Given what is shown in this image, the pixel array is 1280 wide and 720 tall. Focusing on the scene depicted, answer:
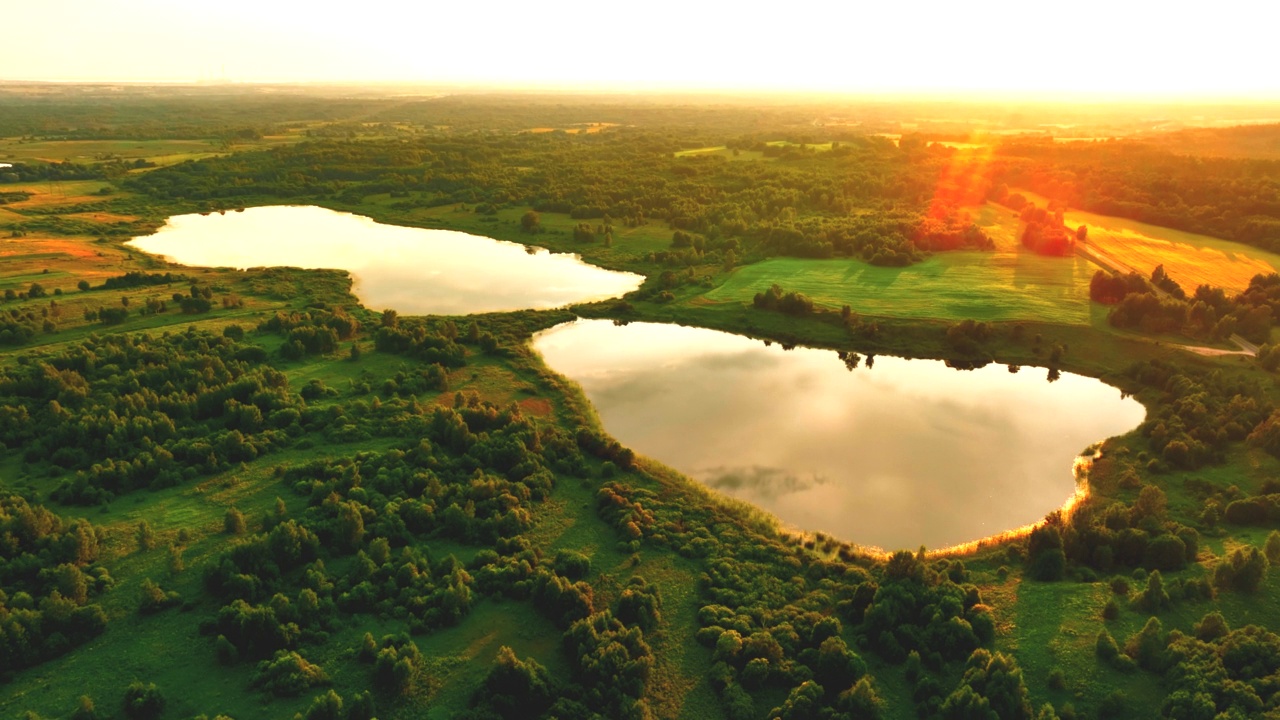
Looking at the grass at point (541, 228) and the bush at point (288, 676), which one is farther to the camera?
the grass at point (541, 228)

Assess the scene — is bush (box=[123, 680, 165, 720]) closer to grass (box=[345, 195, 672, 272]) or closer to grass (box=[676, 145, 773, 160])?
grass (box=[345, 195, 672, 272])

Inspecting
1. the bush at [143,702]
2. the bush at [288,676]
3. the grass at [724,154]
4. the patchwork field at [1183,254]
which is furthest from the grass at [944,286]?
the grass at [724,154]

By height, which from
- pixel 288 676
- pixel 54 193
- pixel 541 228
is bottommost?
pixel 288 676

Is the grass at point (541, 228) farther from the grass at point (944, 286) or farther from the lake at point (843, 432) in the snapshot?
the lake at point (843, 432)

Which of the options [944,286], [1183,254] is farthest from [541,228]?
[1183,254]

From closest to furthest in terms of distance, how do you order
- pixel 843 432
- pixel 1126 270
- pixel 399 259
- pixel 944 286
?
pixel 843 432 < pixel 944 286 < pixel 1126 270 < pixel 399 259

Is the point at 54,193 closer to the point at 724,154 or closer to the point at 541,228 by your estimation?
the point at 541,228

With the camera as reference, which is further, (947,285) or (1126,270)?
(1126,270)
